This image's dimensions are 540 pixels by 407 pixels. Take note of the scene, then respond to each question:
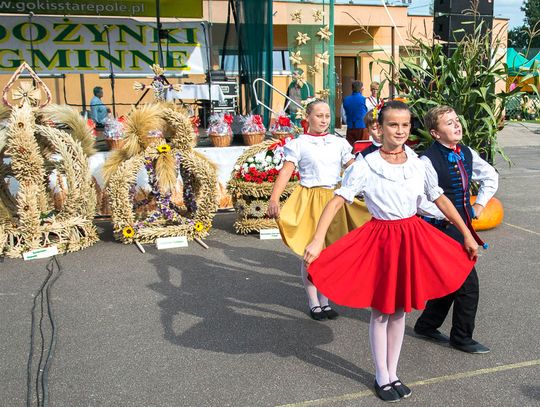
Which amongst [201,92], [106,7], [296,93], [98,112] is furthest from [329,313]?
[106,7]

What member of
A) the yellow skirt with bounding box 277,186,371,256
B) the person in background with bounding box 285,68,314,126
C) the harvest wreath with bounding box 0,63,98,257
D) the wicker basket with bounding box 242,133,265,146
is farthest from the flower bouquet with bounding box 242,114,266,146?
the yellow skirt with bounding box 277,186,371,256

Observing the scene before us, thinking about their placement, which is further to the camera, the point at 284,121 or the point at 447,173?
the point at 284,121

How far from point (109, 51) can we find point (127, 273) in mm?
8433

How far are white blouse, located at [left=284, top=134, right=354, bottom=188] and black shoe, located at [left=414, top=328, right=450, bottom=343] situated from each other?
134 centimetres

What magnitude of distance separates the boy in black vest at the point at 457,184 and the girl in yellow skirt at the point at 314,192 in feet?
2.48

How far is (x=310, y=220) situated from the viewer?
456cm

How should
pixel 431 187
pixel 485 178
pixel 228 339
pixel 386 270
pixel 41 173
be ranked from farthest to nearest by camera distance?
pixel 41 173, pixel 228 339, pixel 485 178, pixel 431 187, pixel 386 270

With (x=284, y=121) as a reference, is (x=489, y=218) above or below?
below

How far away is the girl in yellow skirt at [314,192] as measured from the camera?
4461mm

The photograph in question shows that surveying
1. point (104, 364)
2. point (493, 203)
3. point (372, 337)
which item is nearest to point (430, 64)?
point (493, 203)

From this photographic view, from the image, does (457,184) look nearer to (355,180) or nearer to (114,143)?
(355,180)

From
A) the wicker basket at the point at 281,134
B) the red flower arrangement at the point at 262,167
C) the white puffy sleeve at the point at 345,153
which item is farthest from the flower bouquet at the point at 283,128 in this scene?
the white puffy sleeve at the point at 345,153

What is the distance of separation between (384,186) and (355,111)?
29.6 ft

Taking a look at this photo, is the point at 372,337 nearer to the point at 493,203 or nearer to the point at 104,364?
the point at 104,364
